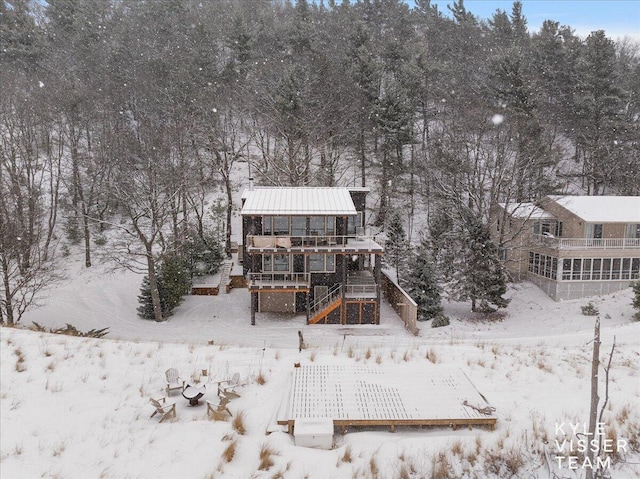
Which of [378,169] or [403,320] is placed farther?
[378,169]

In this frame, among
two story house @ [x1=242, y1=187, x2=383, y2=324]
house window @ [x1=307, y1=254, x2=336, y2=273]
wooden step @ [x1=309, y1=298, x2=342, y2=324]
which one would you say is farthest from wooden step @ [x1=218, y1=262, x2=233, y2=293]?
wooden step @ [x1=309, y1=298, x2=342, y2=324]

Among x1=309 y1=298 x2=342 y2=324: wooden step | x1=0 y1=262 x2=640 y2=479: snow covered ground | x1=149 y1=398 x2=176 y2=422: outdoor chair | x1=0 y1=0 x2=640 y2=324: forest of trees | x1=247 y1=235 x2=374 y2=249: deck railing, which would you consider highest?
x1=0 y1=0 x2=640 y2=324: forest of trees

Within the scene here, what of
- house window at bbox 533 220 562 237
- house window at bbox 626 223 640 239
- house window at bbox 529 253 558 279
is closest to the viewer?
house window at bbox 529 253 558 279

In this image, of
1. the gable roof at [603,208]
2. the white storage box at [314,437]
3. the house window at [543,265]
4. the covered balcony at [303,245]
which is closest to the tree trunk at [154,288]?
the covered balcony at [303,245]

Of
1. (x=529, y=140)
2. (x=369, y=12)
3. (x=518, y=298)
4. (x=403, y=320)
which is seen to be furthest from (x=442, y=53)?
(x=403, y=320)

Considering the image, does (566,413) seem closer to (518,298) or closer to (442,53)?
(518,298)

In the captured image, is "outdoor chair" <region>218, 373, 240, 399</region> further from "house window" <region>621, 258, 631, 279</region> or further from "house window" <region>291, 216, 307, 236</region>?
"house window" <region>621, 258, 631, 279</region>

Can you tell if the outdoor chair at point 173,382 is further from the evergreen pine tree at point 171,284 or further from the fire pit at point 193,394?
the evergreen pine tree at point 171,284
